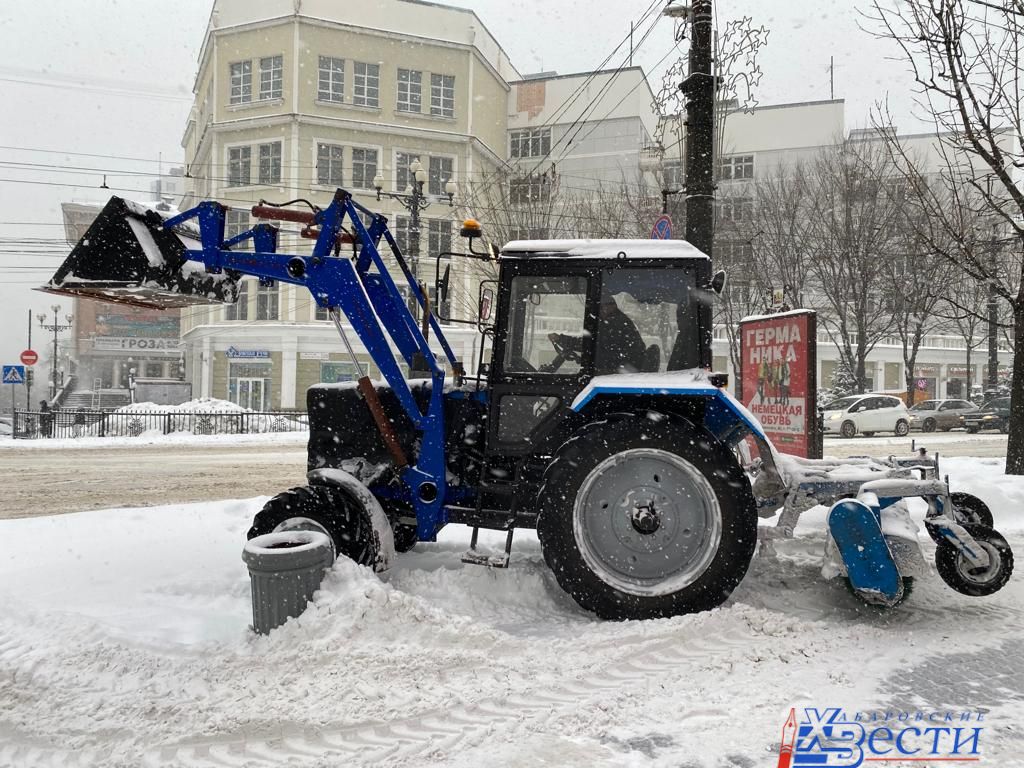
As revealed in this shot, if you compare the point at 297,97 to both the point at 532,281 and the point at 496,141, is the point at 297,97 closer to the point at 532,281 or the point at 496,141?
the point at 496,141

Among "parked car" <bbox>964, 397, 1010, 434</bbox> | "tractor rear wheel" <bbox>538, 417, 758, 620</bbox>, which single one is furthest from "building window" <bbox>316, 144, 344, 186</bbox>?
"tractor rear wheel" <bbox>538, 417, 758, 620</bbox>

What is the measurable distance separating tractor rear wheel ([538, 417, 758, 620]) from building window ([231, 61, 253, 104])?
111ft

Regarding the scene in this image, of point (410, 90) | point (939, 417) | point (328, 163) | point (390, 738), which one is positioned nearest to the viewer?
point (390, 738)

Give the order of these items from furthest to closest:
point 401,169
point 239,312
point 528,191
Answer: point 239,312 → point 401,169 → point 528,191

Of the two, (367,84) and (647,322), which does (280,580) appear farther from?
(367,84)

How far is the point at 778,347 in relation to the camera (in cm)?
852

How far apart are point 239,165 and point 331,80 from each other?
5.50 meters

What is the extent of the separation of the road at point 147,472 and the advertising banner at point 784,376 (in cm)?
642

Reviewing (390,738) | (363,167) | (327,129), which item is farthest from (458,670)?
(327,129)

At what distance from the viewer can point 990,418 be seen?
84.7ft

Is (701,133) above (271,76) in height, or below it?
below

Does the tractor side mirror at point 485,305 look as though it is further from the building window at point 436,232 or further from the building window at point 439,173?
the building window at point 439,173

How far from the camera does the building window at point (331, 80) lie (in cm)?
3259

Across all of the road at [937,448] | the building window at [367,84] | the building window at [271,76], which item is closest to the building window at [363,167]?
the building window at [367,84]
